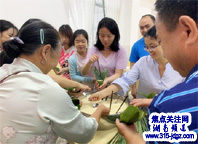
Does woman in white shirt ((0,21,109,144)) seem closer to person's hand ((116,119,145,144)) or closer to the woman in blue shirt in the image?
person's hand ((116,119,145,144))

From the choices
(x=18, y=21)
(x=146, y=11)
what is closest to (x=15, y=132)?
(x=18, y=21)

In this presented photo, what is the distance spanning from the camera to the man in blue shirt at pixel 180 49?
0.37 meters

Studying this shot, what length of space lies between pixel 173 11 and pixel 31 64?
643mm

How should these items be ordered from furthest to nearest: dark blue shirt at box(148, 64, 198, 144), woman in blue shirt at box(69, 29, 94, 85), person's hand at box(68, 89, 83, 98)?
woman in blue shirt at box(69, 29, 94, 85)
person's hand at box(68, 89, 83, 98)
dark blue shirt at box(148, 64, 198, 144)

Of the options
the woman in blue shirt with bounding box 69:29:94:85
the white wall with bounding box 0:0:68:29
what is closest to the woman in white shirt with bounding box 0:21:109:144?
the woman in blue shirt with bounding box 69:29:94:85

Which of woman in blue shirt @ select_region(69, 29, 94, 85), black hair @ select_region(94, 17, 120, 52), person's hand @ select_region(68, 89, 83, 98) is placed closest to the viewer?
person's hand @ select_region(68, 89, 83, 98)

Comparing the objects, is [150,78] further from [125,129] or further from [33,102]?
[33,102]

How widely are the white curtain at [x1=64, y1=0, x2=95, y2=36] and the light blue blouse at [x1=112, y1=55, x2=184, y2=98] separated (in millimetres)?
2484

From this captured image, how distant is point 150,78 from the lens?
1.27m

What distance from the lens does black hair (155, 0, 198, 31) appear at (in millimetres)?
400

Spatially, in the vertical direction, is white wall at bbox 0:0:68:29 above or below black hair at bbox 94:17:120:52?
above

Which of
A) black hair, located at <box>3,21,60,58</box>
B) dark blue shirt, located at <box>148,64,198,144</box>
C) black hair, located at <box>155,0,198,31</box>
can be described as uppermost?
black hair, located at <box>155,0,198,31</box>

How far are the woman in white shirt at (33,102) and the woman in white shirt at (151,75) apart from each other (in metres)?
0.48

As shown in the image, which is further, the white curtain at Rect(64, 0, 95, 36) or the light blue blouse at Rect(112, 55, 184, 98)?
the white curtain at Rect(64, 0, 95, 36)
